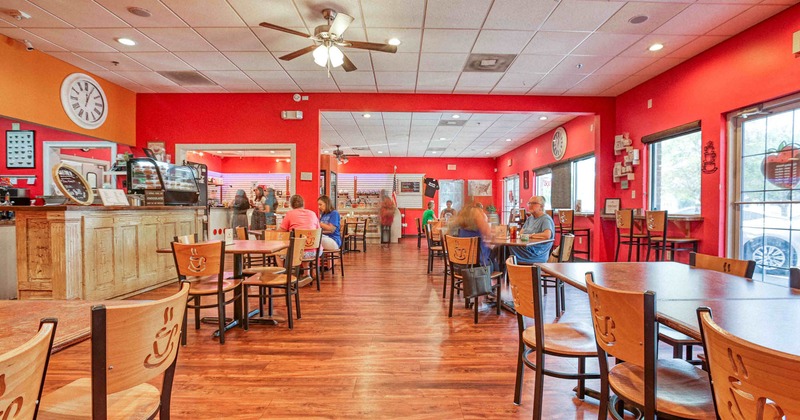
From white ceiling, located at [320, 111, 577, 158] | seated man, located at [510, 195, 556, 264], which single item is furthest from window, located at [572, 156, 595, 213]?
seated man, located at [510, 195, 556, 264]

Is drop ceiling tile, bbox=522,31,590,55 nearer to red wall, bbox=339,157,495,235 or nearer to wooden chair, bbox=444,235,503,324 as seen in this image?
wooden chair, bbox=444,235,503,324

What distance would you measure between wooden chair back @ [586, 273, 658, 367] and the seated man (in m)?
2.92

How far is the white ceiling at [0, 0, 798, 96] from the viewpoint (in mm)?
3955

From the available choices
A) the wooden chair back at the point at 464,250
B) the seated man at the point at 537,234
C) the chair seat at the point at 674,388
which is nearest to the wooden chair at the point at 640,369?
the chair seat at the point at 674,388

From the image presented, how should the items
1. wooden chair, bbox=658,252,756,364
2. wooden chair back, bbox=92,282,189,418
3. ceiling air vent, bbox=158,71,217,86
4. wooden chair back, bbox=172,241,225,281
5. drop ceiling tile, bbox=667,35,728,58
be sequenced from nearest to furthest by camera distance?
wooden chair back, bbox=92,282,189,418 < wooden chair, bbox=658,252,756,364 < wooden chair back, bbox=172,241,225,281 < drop ceiling tile, bbox=667,35,728,58 < ceiling air vent, bbox=158,71,217,86

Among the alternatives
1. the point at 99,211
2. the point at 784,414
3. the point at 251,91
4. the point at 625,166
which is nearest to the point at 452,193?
the point at 625,166

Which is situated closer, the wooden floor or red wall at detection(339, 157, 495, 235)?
the wooden floor

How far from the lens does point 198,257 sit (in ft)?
10.4

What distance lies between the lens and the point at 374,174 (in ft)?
48.2

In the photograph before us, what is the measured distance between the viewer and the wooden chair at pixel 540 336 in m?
1.90

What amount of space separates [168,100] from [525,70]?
6.30 meters

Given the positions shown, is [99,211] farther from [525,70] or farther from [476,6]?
[525,70]

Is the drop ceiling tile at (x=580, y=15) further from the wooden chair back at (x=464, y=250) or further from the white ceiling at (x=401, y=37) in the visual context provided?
the wooden chair back at (x=464, y=250)

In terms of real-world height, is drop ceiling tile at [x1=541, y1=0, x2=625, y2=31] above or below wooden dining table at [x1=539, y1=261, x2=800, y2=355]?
above
